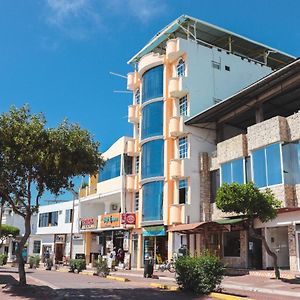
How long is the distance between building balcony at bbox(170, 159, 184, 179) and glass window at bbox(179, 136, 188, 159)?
0.94 meters

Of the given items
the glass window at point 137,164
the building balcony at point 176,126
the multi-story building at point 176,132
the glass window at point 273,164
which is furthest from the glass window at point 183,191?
the glass window at point 273,164

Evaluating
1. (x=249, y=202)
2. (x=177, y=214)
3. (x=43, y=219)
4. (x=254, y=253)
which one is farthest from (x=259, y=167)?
(x=43, y=219)

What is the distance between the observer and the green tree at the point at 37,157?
650 inches

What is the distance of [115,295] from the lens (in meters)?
15.9

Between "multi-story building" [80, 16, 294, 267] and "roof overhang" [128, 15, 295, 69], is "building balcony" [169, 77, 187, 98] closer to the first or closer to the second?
"multi-story building" [80, 16, 294, 267]

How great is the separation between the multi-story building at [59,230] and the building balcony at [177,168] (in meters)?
19.8

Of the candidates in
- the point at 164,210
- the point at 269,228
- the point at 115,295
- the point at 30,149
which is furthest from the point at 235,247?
the point at 30,149

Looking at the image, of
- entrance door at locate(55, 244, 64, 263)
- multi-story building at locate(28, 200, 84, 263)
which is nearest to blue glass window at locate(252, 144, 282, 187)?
multi-story building at locate(28, 200, 84, 263)

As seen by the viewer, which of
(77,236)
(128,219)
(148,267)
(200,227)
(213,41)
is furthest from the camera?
(77,236)

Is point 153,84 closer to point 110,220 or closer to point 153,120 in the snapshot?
point 153,120

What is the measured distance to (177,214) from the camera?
3381cm

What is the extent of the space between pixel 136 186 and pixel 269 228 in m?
15.5

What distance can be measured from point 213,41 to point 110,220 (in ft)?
61.5

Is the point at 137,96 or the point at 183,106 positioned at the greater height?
the point at 137,96
